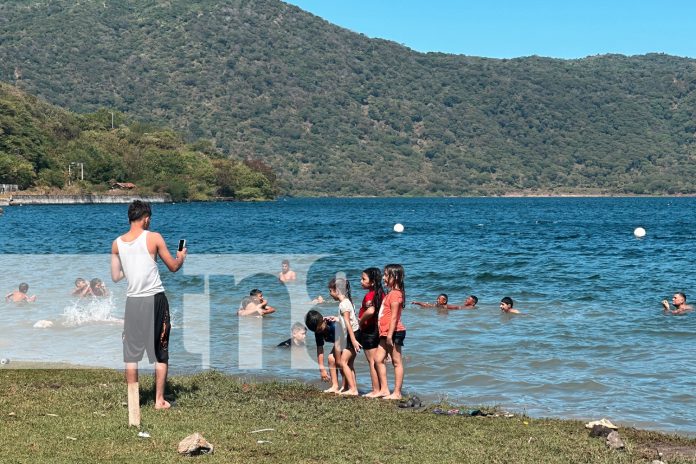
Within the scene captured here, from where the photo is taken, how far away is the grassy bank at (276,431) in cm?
827

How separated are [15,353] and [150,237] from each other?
24.1 feet

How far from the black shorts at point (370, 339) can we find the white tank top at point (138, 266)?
3503mm

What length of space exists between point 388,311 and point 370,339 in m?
0.59

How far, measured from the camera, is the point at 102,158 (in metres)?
150

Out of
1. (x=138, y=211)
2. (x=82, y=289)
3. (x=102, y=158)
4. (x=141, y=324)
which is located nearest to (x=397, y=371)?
(x=141, y=324)

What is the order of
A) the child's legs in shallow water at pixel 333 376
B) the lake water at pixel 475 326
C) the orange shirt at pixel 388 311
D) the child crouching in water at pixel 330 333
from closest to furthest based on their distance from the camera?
1. the orange shirt at pixel 388 311
2. the child's legs in shallow water at pixel 333 376
3. the child crouching in water at pixel 330 333
4. the lake water at pixel 475 326

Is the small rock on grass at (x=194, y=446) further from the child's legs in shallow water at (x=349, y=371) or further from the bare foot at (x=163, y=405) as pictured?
the child's legs in shallow water at (x=349, y=371)

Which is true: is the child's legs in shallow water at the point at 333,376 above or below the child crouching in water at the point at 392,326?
below

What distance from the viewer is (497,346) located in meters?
16.4

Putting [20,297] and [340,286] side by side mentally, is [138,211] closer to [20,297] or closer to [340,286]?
[340,286]

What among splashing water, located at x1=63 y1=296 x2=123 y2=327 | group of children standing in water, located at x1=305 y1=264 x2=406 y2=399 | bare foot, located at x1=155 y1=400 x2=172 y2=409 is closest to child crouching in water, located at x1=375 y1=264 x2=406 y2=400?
group of children standing in water, located at x1=305 y1=264 x2=406 y2=399

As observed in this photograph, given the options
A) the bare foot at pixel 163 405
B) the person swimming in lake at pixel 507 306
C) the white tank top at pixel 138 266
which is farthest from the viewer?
the person swimming in lake at pixel 507 306

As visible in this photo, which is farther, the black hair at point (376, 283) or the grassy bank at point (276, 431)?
the black hair at point (376, 283)

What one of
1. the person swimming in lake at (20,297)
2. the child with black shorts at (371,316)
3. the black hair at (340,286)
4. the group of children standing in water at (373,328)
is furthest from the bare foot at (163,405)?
the person swimming in lake at (20,297)
